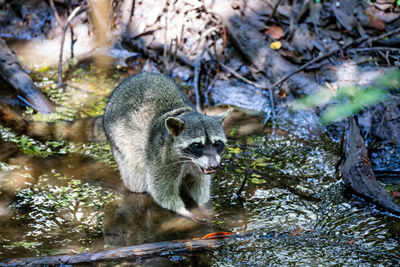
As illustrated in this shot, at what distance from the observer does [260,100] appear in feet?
19.7

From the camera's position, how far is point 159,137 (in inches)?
159

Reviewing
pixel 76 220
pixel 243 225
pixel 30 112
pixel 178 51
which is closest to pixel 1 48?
pixel 30 112

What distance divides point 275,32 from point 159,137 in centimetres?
343

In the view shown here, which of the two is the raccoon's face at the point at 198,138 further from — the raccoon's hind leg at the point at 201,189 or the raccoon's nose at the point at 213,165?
the raccoon's hind leg at the point at 201,189

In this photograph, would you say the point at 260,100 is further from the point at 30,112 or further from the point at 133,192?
the point at 30,112

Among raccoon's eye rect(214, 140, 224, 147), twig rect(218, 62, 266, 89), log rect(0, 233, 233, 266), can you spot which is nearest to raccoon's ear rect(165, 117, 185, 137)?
raccoon's eye rect(214, 140, 224, 147)

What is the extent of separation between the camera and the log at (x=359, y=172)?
3.71 metres

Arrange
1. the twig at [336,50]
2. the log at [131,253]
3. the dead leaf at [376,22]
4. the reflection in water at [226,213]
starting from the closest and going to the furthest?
the log at [131,253] < the reflection in water at [226,213] < the twig at [336,50] < the dead leaf at [376,22]

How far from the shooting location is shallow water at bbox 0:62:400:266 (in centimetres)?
319

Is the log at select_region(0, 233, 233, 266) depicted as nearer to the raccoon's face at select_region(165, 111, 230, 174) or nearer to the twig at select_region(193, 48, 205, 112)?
the raccoon's face at select_region(165, 111, 230, 174)

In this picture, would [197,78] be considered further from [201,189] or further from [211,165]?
[211,165]

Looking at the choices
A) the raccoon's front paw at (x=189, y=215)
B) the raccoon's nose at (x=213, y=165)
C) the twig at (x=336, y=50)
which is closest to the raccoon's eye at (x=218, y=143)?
the raccoon's nose at (x=213, y=165)

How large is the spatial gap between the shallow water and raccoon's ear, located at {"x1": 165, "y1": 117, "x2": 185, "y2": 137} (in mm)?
823

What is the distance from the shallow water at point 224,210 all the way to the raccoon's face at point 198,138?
0.61m
